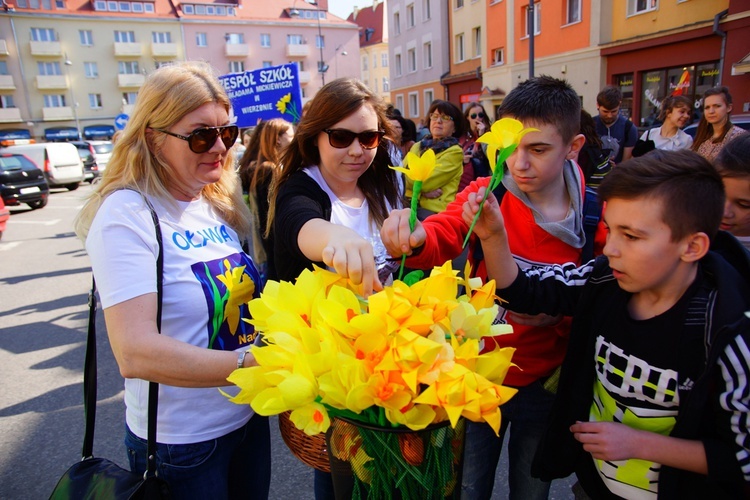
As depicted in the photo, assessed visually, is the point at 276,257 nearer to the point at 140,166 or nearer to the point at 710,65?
the point at 140,166

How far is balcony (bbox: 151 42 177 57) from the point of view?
40419mm

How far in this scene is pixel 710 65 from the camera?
13.0m

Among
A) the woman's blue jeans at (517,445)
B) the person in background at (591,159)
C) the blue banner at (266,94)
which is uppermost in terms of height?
the blue banner at (266,94)

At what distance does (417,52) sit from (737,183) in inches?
1209

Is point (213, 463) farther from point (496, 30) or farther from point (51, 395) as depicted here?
point (496, 30)

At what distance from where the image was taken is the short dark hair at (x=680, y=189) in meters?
1.18

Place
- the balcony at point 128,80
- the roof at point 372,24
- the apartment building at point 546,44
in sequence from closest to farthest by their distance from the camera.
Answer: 1. the apartment building at point 546,44
2. the balcony at point 128,80
3. the roof at point 372,24

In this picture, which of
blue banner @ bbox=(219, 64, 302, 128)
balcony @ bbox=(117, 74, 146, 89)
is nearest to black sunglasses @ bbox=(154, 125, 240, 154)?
blue banner @ bbox=(219, 64, 302, 128)

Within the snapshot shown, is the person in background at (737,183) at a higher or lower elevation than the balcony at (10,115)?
lower

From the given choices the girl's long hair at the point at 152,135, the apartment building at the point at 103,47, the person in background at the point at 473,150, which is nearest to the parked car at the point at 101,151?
the apartment building at the point at 103,47

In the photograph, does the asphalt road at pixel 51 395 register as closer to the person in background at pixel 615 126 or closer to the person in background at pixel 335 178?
the person in background at pixel 335 178

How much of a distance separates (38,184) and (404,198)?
573 inches

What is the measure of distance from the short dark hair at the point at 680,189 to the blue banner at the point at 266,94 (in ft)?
23.1

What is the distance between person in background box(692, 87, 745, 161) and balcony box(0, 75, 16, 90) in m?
45.8
